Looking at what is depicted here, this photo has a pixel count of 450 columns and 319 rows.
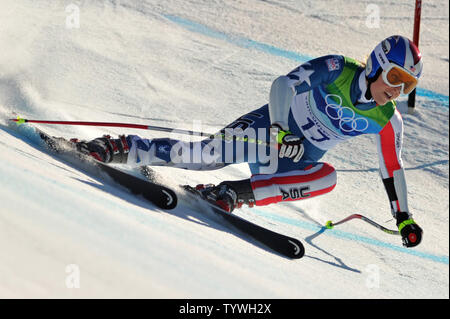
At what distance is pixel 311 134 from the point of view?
12.7ft

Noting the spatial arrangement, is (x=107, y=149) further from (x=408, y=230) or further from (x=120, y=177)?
(x=408, y=230)

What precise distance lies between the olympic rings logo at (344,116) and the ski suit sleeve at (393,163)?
0.13 m

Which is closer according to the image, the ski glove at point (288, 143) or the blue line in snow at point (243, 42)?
the ski glove at point (288, 143)

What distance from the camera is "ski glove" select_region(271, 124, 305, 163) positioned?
10.9 ft

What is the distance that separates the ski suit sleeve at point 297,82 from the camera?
135 inches

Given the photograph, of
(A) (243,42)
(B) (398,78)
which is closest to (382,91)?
(B) (398,78)

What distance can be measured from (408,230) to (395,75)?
859 mm

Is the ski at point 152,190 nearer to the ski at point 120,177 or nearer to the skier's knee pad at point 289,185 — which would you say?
the ski at point 120,177

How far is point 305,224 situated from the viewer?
14.3 feet

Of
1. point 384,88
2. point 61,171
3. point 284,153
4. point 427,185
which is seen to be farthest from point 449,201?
point 61,171

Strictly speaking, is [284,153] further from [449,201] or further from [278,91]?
[449,201]

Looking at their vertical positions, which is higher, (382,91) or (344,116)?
(382,91)

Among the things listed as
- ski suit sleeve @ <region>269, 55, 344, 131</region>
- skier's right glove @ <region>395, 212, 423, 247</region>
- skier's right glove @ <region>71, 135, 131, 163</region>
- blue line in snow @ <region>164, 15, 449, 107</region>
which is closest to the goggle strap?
ski suit sleeve @ <region>269, 55, 344, 131</region>

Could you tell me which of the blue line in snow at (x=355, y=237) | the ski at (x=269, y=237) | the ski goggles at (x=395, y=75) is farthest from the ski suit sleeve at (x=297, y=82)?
the blue line in snow at (x=355, y=237)
